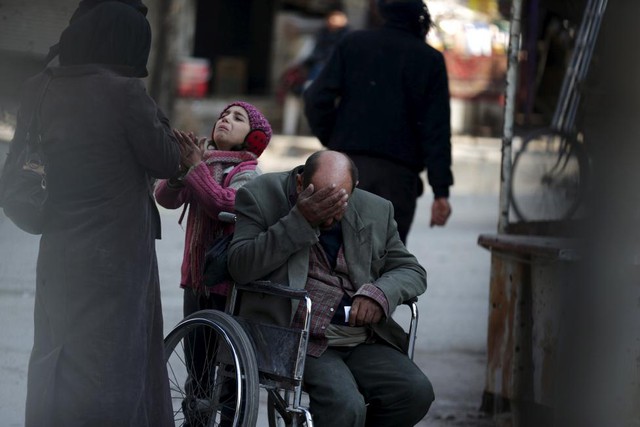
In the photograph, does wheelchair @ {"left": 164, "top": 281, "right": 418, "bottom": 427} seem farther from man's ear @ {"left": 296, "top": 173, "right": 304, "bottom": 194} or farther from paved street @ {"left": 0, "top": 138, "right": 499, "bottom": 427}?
paved street @ {"left": 0, "top": 138, "right": 499, "bottom": 427}

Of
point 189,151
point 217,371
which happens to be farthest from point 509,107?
point 217,371

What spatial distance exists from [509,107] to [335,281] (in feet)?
5.82

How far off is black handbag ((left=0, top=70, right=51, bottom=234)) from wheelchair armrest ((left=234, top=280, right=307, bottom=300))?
2.17 feet

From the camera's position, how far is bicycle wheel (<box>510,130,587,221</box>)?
23.2ft

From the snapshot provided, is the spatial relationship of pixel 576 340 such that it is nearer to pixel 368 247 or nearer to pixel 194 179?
pixel 368 247

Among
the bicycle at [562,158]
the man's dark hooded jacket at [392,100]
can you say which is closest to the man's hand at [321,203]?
the man's dark hooded jacket at [392,100]

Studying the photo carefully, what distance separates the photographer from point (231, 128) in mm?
4191

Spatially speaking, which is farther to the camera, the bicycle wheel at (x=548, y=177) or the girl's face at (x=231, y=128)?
the bicycle wheel at (x=548, y=177)

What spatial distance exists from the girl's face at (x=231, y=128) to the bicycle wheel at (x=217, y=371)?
0.63 meters

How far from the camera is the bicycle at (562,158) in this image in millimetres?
5961

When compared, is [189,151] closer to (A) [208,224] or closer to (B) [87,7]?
(A) [208,224]

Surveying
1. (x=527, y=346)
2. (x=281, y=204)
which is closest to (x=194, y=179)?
(x=281, y=204)

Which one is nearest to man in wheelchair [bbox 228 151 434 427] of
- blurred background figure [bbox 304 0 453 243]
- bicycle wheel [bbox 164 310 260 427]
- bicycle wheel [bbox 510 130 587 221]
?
bicycle wheel [bbox 164 310 260 427]

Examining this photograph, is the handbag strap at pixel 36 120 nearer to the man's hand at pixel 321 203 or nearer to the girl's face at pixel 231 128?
the girl's face at pixel 231 128
